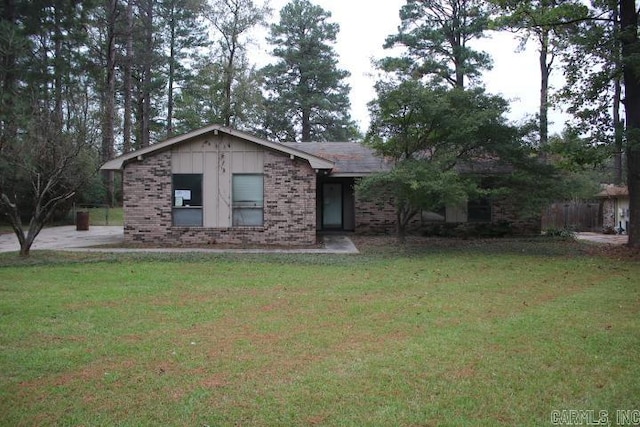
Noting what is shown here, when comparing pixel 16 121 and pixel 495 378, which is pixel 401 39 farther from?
pixel 495 378

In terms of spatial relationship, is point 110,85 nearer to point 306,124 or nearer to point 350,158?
point 306,124

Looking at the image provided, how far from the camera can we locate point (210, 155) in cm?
1480

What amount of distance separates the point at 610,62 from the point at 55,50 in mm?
24148

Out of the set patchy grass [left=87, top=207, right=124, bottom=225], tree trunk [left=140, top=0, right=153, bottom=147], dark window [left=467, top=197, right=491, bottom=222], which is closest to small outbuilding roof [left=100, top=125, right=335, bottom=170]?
dark window [left=467, top=197, right=491, bottom=222]

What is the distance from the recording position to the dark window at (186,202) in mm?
14891

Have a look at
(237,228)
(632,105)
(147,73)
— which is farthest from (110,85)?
(632,105)

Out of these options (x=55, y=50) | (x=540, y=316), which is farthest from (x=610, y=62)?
(x=55, y=50)

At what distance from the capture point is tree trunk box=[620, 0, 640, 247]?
12992mm

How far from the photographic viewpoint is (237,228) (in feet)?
48.8

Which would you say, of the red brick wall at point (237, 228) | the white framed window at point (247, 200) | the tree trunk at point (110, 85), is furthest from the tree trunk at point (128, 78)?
the white framed window at point (247, 200)

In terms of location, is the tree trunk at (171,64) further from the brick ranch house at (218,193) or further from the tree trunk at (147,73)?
the brick ranch house at (218,193)

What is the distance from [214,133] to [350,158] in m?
5.80

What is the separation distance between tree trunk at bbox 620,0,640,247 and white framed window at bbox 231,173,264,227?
32.6 ft

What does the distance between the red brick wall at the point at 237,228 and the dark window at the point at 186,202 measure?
7.0 inches
